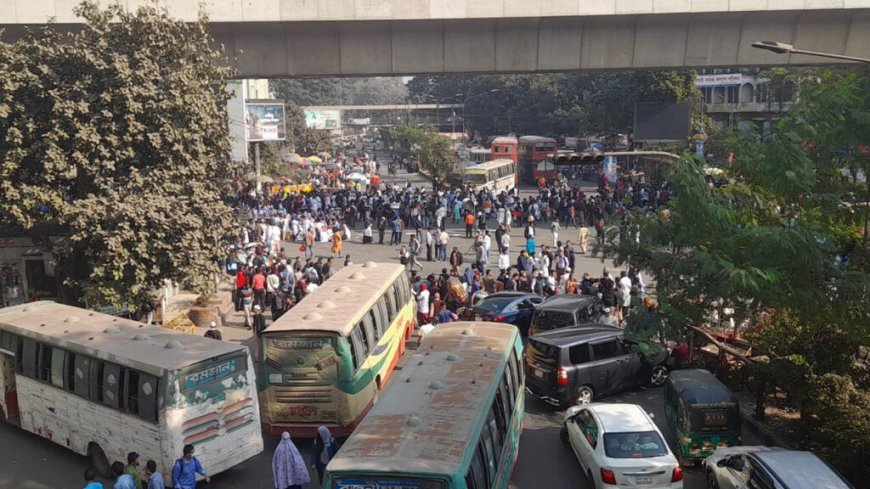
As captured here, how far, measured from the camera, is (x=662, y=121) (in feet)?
150

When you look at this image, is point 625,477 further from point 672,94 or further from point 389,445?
point 672,94

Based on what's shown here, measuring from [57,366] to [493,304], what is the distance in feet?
35.8

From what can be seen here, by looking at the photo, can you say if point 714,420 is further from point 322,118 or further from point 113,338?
point 322,118

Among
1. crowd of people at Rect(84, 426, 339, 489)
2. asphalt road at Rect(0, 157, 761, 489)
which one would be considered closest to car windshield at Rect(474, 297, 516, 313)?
asphalt road at Rect(0, 157, 761, 489)

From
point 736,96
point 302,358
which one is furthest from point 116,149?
point 736,96

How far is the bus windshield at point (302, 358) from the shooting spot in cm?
1330

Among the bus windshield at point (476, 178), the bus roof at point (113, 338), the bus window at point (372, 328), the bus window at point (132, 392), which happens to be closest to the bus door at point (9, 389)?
the bus roof at point (113, 338)

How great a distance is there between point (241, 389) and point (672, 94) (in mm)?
48468

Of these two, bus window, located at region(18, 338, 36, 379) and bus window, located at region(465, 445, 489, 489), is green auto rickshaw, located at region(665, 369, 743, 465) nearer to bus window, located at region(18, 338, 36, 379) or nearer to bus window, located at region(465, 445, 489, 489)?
bus window, located at region(465, 445, 489, 489)

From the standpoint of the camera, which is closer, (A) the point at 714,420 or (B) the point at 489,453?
(B) the point at 489,453

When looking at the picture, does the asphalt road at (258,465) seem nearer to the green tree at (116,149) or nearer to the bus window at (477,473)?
the bus window at (477,473)

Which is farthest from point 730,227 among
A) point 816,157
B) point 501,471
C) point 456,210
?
point 456,210

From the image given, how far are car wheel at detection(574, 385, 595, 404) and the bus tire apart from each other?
8311 mm

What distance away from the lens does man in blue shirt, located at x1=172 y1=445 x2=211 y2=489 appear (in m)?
10.8
